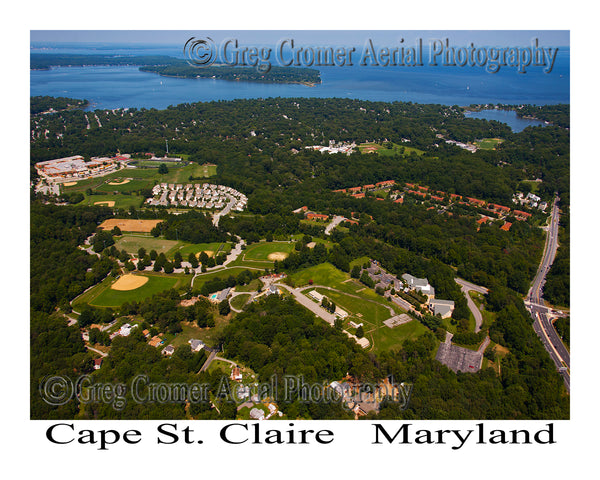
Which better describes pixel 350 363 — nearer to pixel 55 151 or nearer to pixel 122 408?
pixel 122 408

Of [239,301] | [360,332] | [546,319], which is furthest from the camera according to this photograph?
[239,301]

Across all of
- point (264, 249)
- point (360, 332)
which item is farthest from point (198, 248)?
point (360, 332)

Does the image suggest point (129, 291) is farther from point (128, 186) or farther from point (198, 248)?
point (128, 186)

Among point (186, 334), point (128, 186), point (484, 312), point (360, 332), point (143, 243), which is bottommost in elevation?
point (186, 334)

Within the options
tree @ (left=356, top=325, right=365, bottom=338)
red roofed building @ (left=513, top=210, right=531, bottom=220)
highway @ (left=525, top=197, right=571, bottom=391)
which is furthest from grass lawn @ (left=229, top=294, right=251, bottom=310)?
red roofed building @ (left=513, top=210, right=531, bottom=220)

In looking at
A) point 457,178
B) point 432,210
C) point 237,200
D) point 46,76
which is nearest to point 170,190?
point 237,200

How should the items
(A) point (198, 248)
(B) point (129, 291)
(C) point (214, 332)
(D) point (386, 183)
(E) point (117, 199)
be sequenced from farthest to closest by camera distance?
(D) point (386, 183) → (E) point (117, 199) → (A) point (198, 248) → (B) point (129, 291) → (C) point (214, 332)
